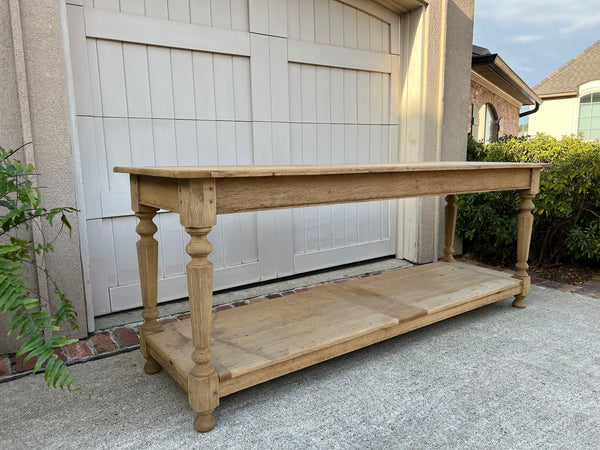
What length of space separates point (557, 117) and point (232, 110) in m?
14.8

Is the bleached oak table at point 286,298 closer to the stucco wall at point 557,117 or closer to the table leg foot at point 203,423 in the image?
the table leg foot at point 203,423

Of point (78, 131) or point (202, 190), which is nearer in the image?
point (202, 190)

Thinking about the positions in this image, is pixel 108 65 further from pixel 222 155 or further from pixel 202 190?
pixel 202 190

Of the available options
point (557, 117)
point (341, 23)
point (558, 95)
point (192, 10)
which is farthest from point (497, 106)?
point (192, 10)

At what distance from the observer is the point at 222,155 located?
10.1 ft

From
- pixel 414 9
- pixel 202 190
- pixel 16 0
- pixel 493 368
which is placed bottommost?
pixel 493 368

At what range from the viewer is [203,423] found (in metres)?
1.65

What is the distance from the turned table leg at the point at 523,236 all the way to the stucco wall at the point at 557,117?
1310cm

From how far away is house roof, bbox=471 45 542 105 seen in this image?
257 inches

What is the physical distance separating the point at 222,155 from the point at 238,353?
1.65 meters

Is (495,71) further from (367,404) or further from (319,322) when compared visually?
(367,404)

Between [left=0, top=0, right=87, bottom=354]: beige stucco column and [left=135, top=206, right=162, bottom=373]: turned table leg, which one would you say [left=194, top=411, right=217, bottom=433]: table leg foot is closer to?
[left=135, top=206, right=162, bottom=373]: turned table leg

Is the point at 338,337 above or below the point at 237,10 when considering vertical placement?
below

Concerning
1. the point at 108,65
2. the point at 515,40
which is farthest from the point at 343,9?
the point at 515,40
